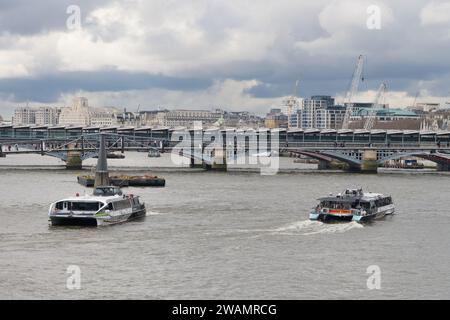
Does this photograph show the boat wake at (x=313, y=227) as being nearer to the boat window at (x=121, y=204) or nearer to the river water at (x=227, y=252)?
the river water at (x=227, y=252)

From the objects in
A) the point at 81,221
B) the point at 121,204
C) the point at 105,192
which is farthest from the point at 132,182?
the point at 81,221

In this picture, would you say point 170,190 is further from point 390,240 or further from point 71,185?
point 390,240

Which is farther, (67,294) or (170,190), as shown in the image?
(170,190)

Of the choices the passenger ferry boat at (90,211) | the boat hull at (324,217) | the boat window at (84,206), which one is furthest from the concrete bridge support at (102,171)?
the boat hull at (324,217)

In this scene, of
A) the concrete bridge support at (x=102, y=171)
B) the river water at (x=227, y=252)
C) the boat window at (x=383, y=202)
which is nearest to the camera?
the river water at (x=227, y=252)

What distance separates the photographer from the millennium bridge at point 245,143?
92.3 m

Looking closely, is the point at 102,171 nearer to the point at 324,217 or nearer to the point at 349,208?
the point at 349,208

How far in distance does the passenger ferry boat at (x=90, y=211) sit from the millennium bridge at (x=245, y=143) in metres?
41.6

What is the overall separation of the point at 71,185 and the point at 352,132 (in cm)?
4785

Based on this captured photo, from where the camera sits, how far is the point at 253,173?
290ft

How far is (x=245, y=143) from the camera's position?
100 meters

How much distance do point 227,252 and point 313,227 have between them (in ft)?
27.6

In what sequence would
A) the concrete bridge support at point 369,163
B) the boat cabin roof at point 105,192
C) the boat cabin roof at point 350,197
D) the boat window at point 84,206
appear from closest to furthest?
the boat window at point 84,206, the boat cabin roof at point 350,197, the boat cabin roof at point 105,192, the concrete bridge support at point 369,163
